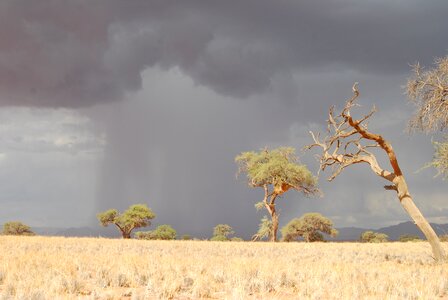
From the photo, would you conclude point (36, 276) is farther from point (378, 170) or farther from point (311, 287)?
point (378, 170)

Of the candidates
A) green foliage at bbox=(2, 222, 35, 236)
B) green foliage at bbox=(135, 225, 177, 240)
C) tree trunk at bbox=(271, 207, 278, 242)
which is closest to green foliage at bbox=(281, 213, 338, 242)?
green foliage at bbox=(135, 225, 177, 240)

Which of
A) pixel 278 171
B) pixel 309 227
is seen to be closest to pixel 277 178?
pixel 278 171

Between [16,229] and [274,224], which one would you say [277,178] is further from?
[16,229]

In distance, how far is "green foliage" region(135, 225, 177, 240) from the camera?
318 ft

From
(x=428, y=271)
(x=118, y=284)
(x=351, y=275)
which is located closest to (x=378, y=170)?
(x=428, y=271)

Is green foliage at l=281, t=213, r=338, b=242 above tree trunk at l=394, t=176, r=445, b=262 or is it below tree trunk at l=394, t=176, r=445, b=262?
above

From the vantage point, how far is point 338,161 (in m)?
24.0

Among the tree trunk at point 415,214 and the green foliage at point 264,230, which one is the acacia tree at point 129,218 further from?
the tree trunk at point 415,214

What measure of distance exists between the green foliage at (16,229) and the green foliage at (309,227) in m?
50.2

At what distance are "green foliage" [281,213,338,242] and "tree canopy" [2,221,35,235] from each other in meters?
51.1

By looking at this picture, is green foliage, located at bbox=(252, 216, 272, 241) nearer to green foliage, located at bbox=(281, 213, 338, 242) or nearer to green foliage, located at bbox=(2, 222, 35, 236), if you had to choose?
green foliage, located at bbox=(281, 213, 338, 242)

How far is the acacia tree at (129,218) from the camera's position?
3440 inches

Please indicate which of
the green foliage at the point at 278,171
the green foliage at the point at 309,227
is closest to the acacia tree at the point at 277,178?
the green foliage at the point at 278,171

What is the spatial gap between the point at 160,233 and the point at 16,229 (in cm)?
2779
